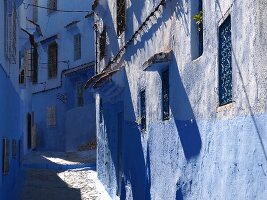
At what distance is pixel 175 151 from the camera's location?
7977mm

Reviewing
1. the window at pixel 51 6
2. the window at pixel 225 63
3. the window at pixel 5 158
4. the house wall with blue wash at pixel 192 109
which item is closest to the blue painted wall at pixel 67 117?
the window at pixel 51 6

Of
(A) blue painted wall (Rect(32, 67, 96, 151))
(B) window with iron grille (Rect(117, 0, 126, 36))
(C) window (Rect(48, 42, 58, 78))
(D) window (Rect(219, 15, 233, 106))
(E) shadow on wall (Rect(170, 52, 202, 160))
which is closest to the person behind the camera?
(D) window (Rect(219, 15, 233, 106))

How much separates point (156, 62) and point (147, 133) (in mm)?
2190

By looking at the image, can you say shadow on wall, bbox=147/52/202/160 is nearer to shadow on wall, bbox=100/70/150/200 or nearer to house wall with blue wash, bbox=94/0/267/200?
house wall with blue wash, bbox=94/0/267/200

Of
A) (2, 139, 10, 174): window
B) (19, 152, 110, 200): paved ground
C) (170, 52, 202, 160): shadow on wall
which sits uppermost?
(170, 52, 202, 160): shadow on wall

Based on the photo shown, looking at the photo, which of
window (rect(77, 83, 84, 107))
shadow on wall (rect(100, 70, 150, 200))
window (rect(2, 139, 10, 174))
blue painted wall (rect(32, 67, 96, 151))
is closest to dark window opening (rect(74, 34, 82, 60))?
blue painted wall (rect(32, 67, 96, 151))

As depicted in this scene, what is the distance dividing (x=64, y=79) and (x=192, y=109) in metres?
21.6

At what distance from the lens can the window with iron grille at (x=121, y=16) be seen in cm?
1318

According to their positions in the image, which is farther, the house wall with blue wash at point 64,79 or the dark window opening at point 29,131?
the dark window opening at point 29,131

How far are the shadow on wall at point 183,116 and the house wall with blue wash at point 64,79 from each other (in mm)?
17840

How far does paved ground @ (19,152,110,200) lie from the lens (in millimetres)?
15555

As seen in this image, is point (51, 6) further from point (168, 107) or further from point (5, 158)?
point (168, 107)

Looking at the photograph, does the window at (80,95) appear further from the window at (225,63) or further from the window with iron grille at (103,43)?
the window at (225,63)

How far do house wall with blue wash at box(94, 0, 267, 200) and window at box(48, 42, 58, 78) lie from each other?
633 inches
